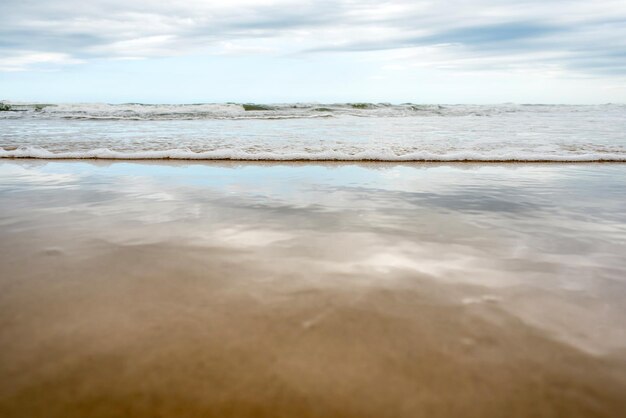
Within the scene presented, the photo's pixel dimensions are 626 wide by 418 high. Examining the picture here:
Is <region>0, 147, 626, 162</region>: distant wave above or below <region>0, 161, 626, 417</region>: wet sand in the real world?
above

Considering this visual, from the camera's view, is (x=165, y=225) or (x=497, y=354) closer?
(x=497, y=354)

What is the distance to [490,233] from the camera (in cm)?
304

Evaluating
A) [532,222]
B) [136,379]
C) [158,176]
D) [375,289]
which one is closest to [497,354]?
[375,289]

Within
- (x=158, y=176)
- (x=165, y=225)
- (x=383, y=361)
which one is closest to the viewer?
(x=383, y=361)

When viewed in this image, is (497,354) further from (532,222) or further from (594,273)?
(532,222)

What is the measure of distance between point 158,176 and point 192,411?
458 cm

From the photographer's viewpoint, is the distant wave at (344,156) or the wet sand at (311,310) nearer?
the wet sand at (311,310)

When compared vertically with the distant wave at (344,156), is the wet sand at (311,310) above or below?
below

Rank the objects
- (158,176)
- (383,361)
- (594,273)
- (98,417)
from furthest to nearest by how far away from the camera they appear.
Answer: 1. (158,176)
2. (594,273)
3. (383,361)
4. (98,417)

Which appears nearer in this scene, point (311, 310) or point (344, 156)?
point (311, 310)

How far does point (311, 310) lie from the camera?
188cm

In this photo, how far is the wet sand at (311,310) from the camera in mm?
1372

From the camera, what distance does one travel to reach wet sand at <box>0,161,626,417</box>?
1372 mm

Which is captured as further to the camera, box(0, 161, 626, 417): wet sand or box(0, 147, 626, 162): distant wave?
box(0, 147, 626, 162): distant wave
